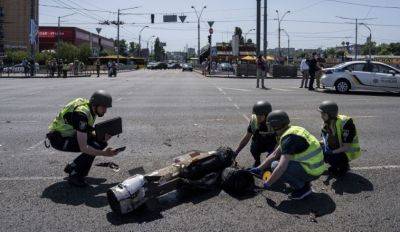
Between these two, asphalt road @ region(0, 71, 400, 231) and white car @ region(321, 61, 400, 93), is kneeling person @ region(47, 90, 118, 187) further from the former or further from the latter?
white car @ region(321, 61, 400, 93)

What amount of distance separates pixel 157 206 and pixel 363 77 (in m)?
18.1

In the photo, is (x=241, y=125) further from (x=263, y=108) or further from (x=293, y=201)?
(x=293, y=201)

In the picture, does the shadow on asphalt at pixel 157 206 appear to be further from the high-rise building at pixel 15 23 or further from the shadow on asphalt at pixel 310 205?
the high-rise building at pixel 15 23

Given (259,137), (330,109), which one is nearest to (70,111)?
(259,137)

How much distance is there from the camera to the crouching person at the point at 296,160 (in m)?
5.77

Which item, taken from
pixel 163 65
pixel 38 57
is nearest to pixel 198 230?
pixel 38 57

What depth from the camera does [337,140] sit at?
699 centimetres

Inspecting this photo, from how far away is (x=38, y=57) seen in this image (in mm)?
77562

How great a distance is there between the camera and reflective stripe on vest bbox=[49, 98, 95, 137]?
6504 millimetres

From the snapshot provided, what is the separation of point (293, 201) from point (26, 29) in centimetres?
10287

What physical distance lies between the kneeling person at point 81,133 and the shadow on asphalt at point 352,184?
272 centimetres

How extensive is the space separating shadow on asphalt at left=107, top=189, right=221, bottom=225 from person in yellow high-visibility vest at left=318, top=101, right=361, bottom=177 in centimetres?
170

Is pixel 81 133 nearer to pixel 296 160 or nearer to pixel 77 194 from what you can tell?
pixel 77 194

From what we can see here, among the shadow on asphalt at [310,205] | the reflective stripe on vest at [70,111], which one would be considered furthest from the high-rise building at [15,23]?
the shadow on asphalt at [310,205]
